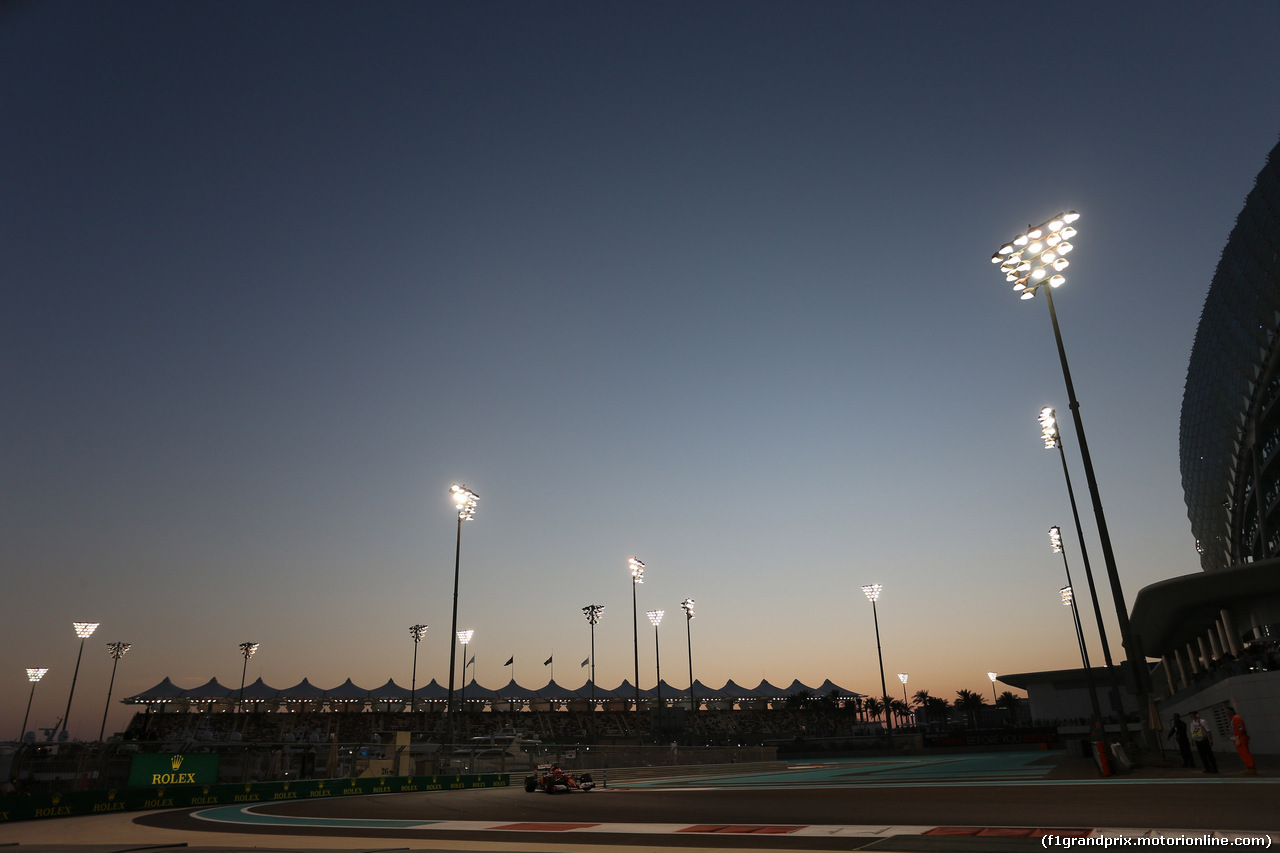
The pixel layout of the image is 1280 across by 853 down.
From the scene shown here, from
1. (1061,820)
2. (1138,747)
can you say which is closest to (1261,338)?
(1138,747)

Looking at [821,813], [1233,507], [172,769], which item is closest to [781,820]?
[821,813]

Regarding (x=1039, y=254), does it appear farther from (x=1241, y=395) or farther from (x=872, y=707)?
(x=872, y=707)

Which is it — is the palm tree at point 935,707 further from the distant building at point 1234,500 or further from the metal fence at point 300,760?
the metal fence at point 300,760

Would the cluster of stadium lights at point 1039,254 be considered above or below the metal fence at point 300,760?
above

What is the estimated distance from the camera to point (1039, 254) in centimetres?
1973

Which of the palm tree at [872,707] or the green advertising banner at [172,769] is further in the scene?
the palm tree at [872,707]

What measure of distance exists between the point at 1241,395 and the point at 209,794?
195ft

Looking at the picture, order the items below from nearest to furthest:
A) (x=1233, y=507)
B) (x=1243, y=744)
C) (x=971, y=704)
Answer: (x=1243, y=744) < (x=1233, y=507) < (x=971, y=704)

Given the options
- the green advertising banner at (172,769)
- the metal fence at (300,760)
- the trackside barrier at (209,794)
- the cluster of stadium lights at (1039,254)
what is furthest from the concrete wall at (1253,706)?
the green advertising banner at (172,769)

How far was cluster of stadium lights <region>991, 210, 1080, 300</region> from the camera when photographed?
1947cm

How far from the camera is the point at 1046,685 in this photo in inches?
3585

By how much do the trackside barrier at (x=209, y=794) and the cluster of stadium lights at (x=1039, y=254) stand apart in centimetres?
2652

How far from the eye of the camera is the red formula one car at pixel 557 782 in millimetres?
22578

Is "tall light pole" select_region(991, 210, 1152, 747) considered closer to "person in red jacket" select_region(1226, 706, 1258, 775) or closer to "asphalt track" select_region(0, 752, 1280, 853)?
"person in red jacket" select_region(1226, 706, 1258, 775)
